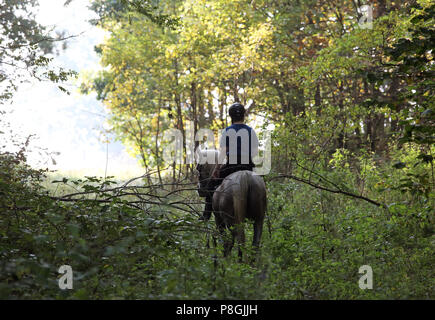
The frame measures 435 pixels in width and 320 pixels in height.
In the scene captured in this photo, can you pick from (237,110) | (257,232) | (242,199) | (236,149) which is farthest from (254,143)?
(257,232)

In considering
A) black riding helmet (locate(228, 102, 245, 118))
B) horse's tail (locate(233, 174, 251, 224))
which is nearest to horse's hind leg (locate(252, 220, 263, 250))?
horse's tail (locate(233, 174, 251, 224))

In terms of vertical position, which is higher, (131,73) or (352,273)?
(131,73)

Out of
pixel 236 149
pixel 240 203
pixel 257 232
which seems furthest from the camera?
pixel 236 149

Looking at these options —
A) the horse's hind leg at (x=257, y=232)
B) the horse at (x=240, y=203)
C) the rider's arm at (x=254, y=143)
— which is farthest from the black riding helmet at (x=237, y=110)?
the horse's hind leg at (x=257, y=232)

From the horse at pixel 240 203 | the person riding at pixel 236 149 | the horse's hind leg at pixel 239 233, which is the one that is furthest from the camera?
the person riding at pixel 236 149

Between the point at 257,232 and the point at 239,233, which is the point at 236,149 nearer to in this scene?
the point at 257,232

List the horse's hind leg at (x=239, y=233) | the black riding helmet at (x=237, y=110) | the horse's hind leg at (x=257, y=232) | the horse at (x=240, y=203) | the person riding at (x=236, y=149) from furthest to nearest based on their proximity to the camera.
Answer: the black riding helmet at (x=237, y=110) < the person riding at (x=236, y=149) < the horse's hind leg at (x=257, y=232) < the horse at (x=240, y=203) < the horse's hind leg at (x=239, y=233)

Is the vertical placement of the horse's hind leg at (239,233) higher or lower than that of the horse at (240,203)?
lower

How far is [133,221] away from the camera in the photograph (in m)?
5.95

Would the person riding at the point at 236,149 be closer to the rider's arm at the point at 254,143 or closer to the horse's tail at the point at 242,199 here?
the rider's arm at the point at 254,143

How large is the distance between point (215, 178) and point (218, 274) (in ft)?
9.25

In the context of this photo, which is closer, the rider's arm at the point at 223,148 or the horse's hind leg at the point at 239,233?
the horse's hind leg at the point at 239,233
